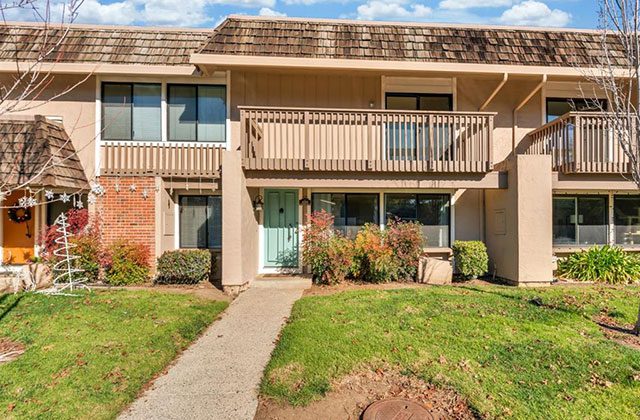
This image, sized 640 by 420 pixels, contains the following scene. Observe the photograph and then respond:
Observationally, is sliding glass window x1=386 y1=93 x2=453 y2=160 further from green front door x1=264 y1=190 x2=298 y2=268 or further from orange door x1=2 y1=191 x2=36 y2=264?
orange door x1=2 y1=191 x2=36 y2=264

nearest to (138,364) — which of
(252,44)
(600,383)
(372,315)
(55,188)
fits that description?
(372,315)

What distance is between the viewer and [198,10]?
13734 mm

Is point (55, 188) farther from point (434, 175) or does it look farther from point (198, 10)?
point (434, 175)

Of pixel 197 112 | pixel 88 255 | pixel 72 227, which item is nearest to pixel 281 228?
pixel 197 112

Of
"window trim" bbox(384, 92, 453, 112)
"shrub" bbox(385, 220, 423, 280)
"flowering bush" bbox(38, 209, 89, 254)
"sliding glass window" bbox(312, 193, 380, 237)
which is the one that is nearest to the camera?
"shrub" bbox(385, 220, 423, 280)

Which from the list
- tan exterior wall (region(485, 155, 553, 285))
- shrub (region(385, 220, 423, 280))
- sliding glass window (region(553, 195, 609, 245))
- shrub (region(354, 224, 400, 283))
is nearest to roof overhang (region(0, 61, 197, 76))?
shrub (region(354, 224, 400, 283))

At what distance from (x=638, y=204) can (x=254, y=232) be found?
11130 mm

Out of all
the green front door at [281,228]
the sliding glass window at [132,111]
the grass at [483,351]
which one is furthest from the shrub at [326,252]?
the sliding glass window at [132,111]

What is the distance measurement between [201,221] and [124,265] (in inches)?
90.3

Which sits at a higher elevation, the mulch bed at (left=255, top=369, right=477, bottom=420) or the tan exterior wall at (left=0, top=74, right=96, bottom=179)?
the tan exterior wall at (left=0, top=74, right=96, bottom=179)

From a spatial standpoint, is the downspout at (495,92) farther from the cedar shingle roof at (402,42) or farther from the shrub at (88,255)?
the shrub at (88,255)

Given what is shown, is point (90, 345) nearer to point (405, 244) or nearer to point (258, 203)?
point (258, 203)

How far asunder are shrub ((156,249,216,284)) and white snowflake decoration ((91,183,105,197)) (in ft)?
7.80

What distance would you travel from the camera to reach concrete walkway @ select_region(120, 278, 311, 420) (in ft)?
13.0
